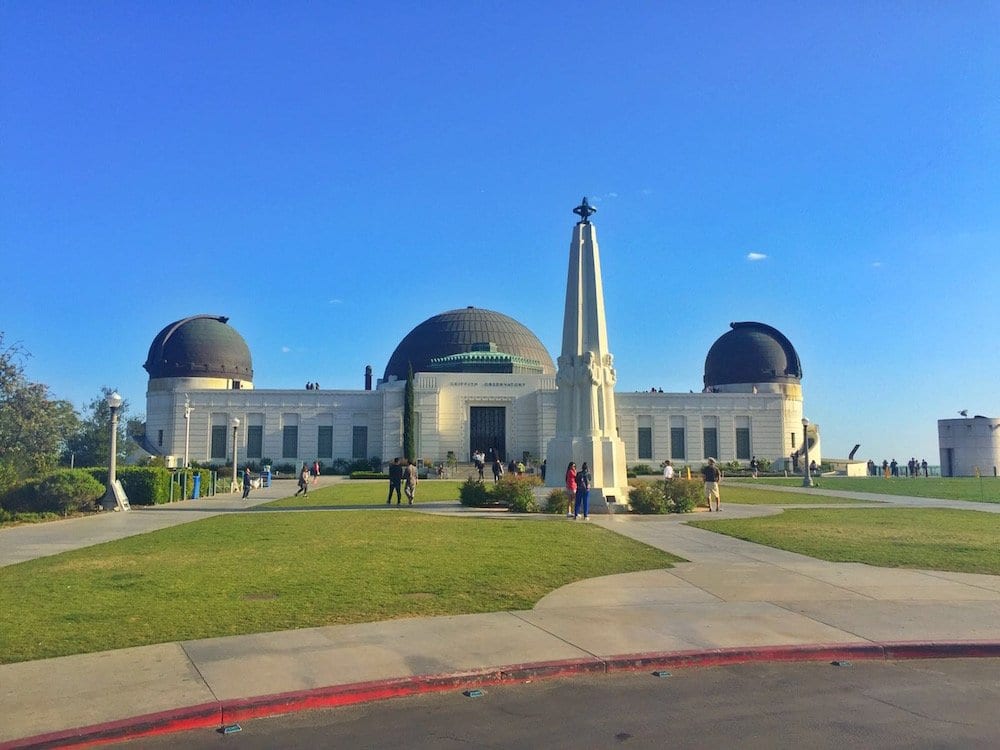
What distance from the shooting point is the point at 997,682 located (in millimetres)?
6246

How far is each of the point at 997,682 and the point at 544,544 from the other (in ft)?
27.2

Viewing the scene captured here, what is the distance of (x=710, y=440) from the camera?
62812mm

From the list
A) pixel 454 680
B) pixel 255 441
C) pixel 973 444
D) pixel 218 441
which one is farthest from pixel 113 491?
pixel 973 444

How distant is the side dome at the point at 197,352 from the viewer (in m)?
64.6

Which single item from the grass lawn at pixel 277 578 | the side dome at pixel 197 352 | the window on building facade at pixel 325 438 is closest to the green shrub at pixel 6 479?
the grass lawn at pixel 277 578

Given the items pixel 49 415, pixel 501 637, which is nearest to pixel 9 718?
pixel 501 637

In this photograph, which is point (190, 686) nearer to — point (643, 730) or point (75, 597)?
point (643, 730)

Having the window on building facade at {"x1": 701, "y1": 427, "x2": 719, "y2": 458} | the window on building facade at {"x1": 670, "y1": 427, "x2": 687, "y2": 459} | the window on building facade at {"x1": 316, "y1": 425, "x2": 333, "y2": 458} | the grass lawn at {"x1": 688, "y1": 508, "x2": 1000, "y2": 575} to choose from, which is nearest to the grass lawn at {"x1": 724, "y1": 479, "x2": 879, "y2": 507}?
the grass lawn at {"x1": 688, "y1": 508, "x2": 1000, "y2": 575}

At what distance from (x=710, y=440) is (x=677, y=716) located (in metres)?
59.6

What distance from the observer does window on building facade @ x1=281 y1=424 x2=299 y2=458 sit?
59.0m

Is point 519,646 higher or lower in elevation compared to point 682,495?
lower

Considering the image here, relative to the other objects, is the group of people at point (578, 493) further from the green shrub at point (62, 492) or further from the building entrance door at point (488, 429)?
the building entrance door at point (488, 429)

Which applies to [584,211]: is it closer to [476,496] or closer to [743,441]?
[476,496]

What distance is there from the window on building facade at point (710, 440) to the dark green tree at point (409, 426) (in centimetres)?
2327
